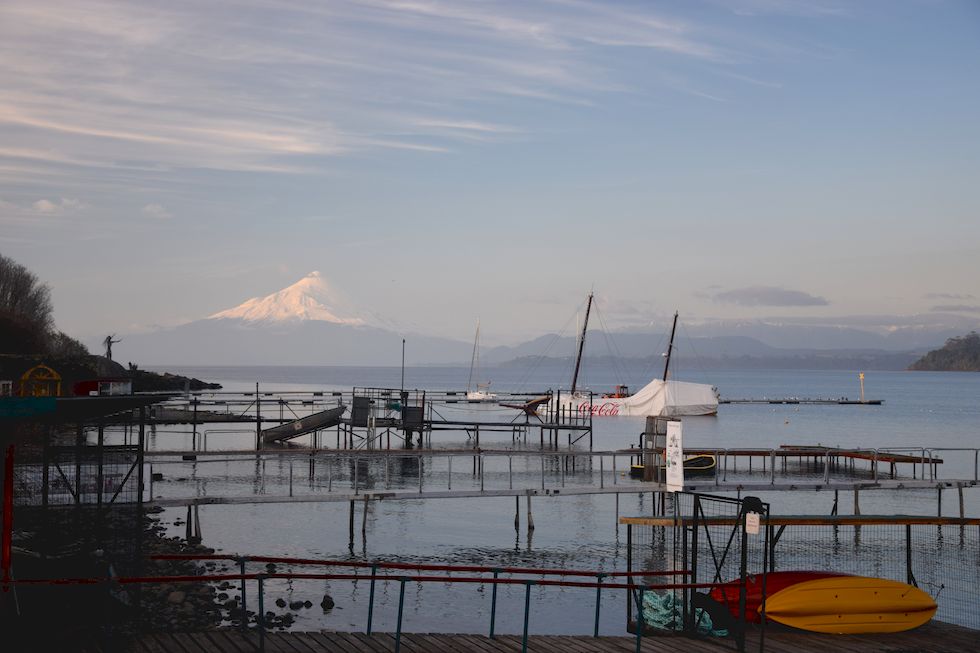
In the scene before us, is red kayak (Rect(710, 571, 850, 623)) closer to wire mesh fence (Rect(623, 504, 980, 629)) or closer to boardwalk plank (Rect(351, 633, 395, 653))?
wire mesh fence (Rect(623, 504, 980, 629))

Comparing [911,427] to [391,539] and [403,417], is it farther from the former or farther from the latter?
[391,539]

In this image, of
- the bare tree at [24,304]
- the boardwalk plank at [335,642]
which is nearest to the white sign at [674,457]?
the boardwalk plank at [335,642]

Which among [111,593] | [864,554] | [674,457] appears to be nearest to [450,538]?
[864,554]

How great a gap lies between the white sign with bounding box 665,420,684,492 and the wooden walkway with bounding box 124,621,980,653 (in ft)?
12.4

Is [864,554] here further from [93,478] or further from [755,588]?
[93,478]

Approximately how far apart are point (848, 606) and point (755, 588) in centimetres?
167

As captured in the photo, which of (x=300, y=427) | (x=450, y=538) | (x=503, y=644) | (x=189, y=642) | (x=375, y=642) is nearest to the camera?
(x=189, y=642)

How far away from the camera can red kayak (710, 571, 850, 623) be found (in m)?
18.2

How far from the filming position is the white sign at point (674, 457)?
804 inches

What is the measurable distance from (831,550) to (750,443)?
56.0m

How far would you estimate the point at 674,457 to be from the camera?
69.1 ft

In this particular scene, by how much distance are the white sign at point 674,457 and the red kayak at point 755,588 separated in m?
2.37

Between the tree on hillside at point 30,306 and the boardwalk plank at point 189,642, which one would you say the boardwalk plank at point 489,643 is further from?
the tree on hillside at point 30,306

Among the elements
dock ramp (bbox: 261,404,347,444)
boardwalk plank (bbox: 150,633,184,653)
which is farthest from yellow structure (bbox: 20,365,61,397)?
dock ramp (bbox: 261,404,347,444)
